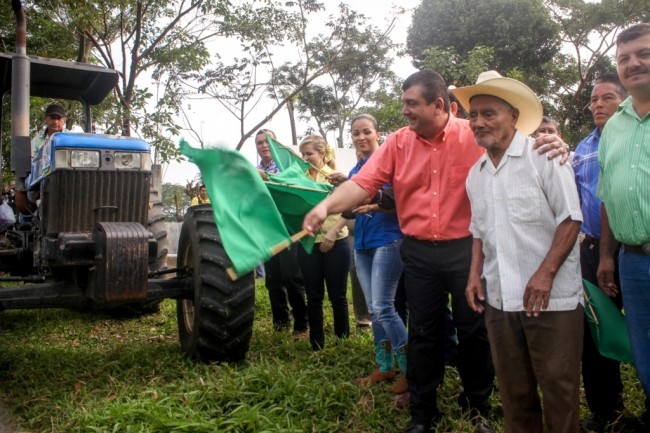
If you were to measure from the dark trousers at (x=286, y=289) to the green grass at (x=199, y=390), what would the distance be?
0.24 metres

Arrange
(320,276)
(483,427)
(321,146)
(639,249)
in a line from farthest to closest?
(321,146) < (320,276) < (483,427) < (639,249)

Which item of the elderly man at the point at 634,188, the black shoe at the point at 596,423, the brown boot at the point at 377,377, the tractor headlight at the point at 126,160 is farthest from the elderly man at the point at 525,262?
the tractor headlight at the point at 126,160

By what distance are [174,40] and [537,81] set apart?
38.4 ft

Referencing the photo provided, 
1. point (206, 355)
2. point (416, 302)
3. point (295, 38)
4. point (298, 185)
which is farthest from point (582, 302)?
point (295, 38)

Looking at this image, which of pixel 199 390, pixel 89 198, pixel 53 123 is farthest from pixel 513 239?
pixel 53 123

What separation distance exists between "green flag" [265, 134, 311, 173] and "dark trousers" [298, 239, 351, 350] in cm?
71

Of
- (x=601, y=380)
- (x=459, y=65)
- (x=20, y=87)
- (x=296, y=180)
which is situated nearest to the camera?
(x=601, y=380)

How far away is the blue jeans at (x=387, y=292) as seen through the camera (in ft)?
12.5

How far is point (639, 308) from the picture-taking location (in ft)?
9.00

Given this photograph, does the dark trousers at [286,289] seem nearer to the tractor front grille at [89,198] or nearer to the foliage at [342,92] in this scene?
the tractor front grille at [89,198]

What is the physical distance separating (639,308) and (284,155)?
2.98 metres

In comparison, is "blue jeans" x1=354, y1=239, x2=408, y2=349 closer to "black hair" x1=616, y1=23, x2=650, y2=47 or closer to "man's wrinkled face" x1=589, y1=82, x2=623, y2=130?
"man's wrinkled face" x1=589, y1=82, x2=623, y2=130

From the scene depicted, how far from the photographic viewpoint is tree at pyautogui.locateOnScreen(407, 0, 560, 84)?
19156 mm

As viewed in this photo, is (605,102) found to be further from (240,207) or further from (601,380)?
(240,207)
